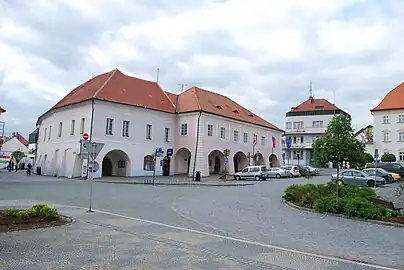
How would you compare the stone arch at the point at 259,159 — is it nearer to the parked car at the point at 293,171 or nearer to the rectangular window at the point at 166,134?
the parked car at the point at 293,171

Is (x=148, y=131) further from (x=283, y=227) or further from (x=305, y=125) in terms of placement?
(x=305, y=125)

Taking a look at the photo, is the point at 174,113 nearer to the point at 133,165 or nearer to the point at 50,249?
the point at 133,165

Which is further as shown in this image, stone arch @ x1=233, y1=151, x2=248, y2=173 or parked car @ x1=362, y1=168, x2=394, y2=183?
stone arch @ x1=233, y1=151, x2=248, y2=173

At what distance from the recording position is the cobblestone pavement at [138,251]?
7590mm

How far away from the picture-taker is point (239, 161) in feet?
213

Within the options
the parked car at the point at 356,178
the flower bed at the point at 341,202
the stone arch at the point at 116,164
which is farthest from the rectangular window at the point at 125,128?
the flower bed at the point at 341,202

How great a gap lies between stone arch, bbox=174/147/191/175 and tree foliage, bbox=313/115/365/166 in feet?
105

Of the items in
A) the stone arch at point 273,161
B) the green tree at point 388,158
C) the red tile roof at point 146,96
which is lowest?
the stone arch at point 273,161

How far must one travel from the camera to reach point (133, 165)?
4934cm

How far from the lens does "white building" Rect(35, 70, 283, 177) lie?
4722cm

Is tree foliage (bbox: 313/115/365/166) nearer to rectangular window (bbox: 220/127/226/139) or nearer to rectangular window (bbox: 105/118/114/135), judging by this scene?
rectangular window (bbox: 105/118/114/135)

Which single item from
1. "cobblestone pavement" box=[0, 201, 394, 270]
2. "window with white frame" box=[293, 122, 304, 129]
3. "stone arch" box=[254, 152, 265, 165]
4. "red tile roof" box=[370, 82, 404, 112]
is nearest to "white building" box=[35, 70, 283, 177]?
"stone arch" box=[254, 152, 265, 165]

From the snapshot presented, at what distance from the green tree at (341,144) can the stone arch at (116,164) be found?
29555 mm

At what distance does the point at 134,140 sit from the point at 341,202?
118 ft
